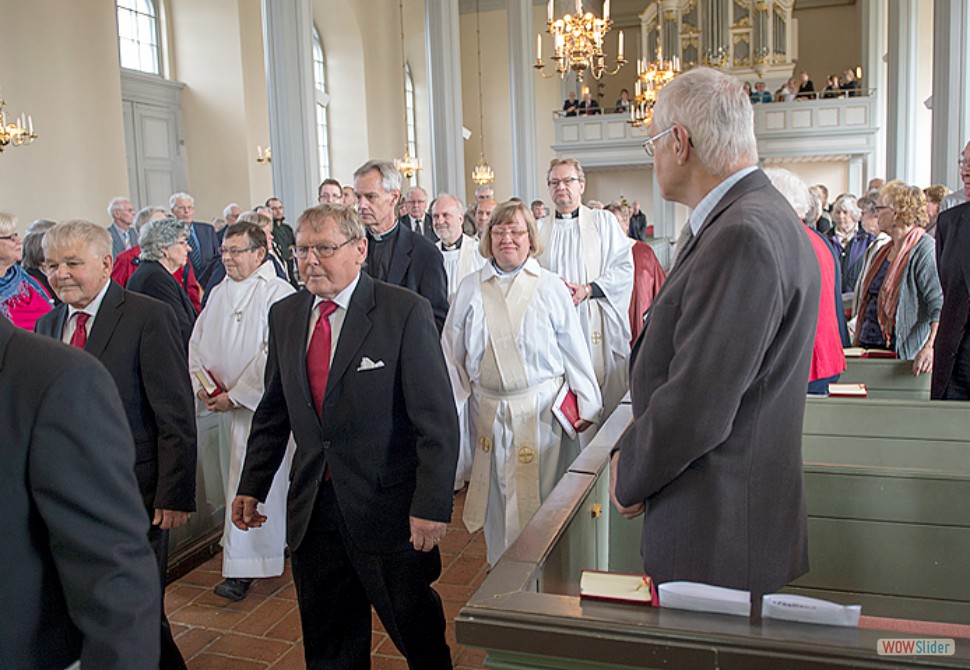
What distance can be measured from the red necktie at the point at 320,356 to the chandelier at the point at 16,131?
7.69m

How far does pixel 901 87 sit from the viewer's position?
539 inches

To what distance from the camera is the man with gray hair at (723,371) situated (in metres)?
1.55

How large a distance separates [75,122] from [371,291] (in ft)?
33.3

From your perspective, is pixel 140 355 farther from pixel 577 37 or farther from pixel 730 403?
pixel 577 37

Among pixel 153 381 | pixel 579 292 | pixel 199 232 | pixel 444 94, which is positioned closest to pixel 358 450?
pixel 153 381

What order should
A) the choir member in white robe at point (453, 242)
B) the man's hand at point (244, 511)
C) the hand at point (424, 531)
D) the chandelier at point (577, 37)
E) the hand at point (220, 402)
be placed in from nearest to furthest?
1. the hand at point (424, 531)
2. the man's hand at point (244, 511)
3. the hand at point (220, 402)
4. the choir member in white robe at point (453, 242)
5. the chandelier at point (577, 37)

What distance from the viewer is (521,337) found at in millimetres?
3510

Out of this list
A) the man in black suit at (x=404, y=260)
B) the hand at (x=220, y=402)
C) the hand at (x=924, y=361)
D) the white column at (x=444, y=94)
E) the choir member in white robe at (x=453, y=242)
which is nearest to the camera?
the hand at (x=220, y=402)

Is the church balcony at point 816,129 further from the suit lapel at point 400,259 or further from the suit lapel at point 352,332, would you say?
the suit lapel at point 352,332

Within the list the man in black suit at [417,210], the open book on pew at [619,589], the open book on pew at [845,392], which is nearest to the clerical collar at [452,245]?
the man in black suit at [417,210]

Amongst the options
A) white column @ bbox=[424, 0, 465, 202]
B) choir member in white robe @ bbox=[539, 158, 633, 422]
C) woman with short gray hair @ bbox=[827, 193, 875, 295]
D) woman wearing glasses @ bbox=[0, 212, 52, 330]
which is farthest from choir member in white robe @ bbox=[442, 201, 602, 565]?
white column @ bbox=[424, 0, 465, 202]

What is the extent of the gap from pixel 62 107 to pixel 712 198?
11.1 meters

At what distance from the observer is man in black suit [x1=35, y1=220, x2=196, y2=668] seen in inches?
102

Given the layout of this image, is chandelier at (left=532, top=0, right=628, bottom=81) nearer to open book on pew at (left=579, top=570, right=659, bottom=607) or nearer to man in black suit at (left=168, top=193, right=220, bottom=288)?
man in black suit at (left=168, top=193, right=220, bottom=288)
